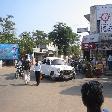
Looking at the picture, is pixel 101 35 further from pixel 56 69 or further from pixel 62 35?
pixel 62 35

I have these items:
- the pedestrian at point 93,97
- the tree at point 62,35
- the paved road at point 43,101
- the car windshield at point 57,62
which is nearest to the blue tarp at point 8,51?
the tree at point 62,35

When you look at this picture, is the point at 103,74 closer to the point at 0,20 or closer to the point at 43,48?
the point at 0,20

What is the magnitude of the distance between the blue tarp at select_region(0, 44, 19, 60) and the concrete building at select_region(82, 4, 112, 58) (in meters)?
15.9

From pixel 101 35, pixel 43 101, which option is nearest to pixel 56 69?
pixel 43 101

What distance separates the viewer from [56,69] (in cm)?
2341

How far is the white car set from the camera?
914 inches

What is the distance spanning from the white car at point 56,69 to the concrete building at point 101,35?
9.98 m

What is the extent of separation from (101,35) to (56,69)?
1203 cm

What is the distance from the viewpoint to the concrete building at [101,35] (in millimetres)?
33781

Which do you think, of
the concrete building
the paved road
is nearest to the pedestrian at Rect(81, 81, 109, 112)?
the paved road

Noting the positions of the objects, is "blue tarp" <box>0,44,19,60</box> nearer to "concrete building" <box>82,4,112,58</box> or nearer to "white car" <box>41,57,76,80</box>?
"concrete building" <box>82,4,112,58</box>

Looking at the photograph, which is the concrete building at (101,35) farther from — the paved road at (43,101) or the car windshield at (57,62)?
the paved road at (43,101)

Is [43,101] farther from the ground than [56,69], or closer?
closer

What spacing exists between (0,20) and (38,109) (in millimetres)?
64473
